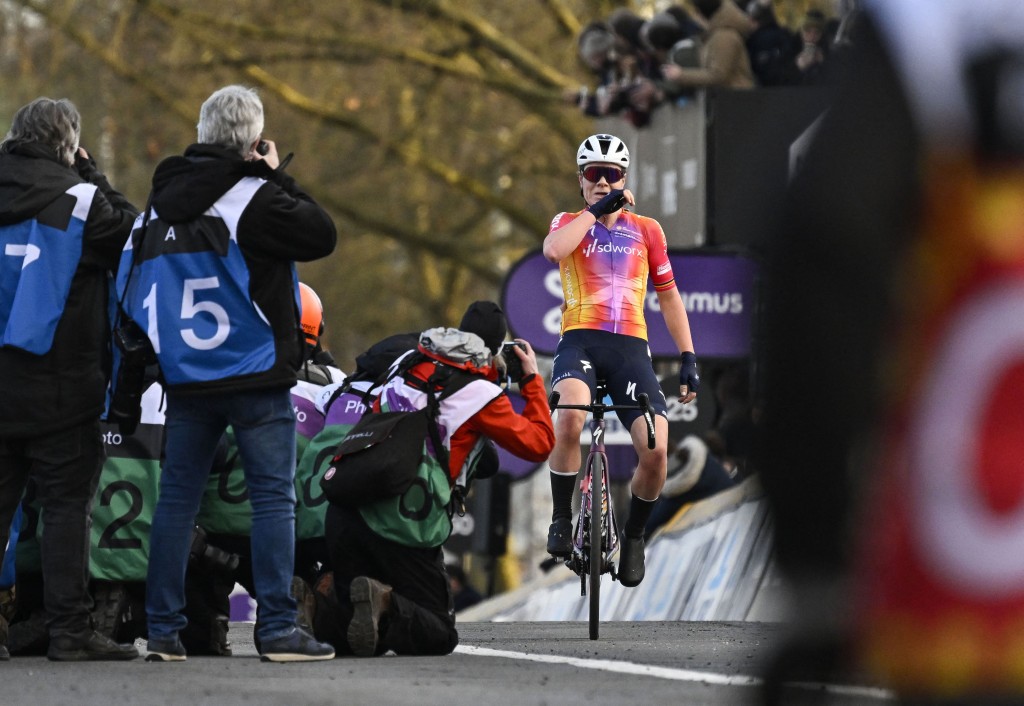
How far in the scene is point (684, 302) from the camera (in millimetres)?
14102

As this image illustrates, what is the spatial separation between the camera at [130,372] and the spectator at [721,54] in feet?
30.1

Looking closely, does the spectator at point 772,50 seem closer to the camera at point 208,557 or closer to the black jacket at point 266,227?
the camera at point 208,557

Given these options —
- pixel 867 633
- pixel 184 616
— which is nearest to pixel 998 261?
pixel 867 633

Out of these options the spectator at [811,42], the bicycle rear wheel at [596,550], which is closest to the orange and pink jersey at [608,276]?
the bicycle rear wheel at [596,550]

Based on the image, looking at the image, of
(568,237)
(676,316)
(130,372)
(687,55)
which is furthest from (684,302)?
(130,372)

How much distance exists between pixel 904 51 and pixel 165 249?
223 inches

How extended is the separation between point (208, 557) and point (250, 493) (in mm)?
919

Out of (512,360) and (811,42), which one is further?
(811,42)

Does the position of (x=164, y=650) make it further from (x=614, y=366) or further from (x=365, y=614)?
(x=614, y=366)

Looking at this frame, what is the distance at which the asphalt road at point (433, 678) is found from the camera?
21.1 feet

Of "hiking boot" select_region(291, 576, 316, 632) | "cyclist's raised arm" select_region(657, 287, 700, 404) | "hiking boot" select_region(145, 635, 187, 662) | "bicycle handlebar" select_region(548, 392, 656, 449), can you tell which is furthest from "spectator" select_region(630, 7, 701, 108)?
"hiking boot" select_region(145, 635, 187, 662)

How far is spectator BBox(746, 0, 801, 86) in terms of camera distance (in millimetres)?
16594

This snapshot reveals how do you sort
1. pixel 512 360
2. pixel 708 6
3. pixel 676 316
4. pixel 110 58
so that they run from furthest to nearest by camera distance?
pixel 110 58 → pixel 708 6 → pixel 676 316 → pixel 512 360

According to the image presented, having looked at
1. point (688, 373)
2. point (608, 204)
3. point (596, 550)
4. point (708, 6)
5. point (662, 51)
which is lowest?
point (596, 550)
